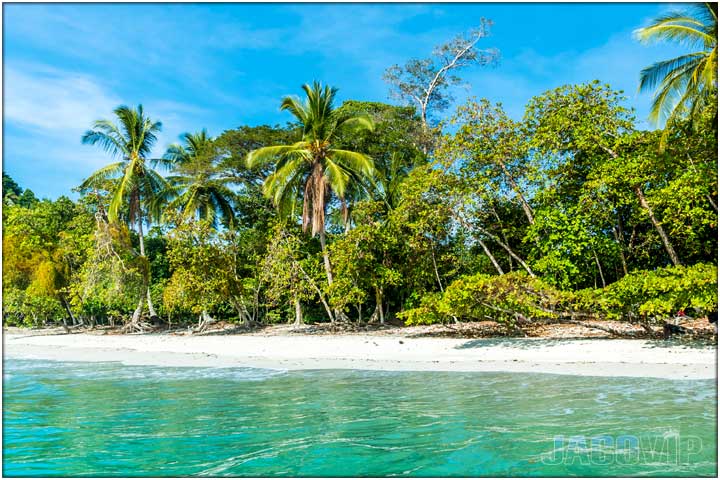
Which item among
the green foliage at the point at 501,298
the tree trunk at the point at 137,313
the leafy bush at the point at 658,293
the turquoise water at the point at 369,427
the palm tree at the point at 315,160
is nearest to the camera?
the turquoise water at the point at 369,427

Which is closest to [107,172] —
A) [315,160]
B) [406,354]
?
[315,160]

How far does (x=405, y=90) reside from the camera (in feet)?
94.8

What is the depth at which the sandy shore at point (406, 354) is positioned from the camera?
35.2 ft

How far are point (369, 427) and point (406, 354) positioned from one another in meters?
7.25

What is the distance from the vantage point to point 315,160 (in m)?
20.1

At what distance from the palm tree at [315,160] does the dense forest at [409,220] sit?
81 millimetres

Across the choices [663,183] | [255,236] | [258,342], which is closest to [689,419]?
[663,183]

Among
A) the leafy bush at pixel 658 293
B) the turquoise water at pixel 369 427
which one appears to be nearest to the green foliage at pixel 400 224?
the leafy bush at pixel 658 293

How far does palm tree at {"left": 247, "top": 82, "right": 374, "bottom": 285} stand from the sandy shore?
14.5 feet

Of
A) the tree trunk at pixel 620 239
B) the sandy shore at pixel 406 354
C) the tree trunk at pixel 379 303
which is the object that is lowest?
the sandy shore at pixel 406 354

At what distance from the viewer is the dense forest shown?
13.4m

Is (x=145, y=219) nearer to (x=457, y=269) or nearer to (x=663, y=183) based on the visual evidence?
(x=457, y=269)

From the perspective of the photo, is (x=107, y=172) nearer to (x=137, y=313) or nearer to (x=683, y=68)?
(x=137, y=313)

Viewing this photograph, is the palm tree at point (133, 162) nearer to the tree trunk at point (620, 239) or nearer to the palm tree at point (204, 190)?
the palm tree at point (204, 190)
